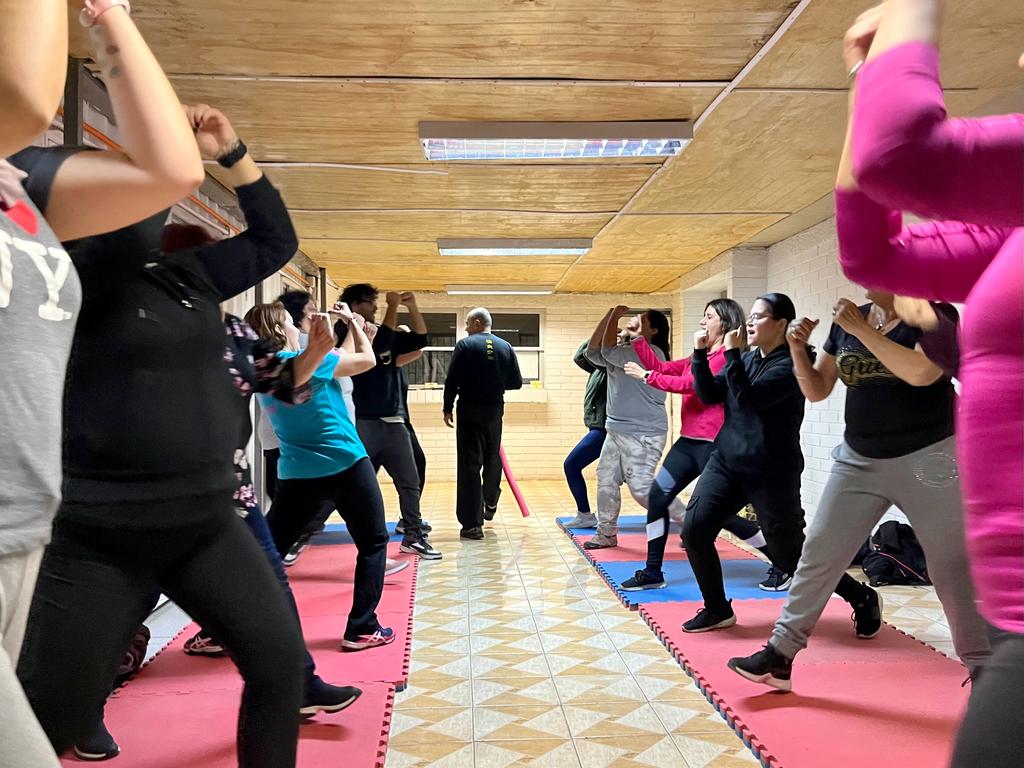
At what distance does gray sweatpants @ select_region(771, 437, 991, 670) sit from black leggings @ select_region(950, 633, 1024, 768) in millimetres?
1593

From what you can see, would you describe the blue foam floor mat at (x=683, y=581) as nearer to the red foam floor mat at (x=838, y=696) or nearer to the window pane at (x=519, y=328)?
the red foam floor mat at (x=838, y=696)

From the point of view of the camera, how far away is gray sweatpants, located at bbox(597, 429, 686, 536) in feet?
18.0

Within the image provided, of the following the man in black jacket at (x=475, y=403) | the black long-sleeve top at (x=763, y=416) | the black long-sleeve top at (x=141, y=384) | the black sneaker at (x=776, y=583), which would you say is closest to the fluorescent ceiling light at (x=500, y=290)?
the man in black jacket at (x=475, y=403)

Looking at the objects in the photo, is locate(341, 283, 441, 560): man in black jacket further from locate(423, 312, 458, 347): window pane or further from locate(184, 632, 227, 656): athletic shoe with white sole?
locate(423, 312, 458, 347): window pane

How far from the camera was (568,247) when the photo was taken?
7227 mm

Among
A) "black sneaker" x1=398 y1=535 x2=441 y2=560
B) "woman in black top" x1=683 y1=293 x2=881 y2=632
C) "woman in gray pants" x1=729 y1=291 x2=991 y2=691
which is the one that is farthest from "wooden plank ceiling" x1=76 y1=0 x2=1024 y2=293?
"black sneaker" x1=398 y1=535 x2=441 y2=560

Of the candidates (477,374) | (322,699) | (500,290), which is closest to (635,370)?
(477,374)

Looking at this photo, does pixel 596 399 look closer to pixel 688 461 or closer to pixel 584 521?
pixel 584 521

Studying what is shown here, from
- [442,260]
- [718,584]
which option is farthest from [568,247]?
[718,584]

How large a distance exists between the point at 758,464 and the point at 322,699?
2008mm

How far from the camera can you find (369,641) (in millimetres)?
3447

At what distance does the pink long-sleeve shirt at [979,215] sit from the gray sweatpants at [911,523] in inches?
64.2

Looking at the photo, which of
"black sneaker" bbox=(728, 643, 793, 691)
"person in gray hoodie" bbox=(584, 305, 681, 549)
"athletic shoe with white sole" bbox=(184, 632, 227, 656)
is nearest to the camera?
"black sneaker" bbox=(728, 643, 793, 691)

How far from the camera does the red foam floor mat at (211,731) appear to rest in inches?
93.4
